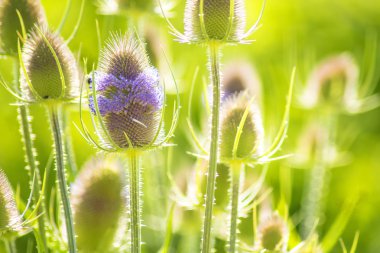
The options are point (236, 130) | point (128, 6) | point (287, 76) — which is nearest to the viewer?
point (236, 130)

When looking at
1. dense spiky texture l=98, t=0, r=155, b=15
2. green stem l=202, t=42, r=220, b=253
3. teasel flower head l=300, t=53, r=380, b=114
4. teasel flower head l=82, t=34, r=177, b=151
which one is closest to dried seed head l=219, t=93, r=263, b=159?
green stem l=202, t=42, r=220, b=253

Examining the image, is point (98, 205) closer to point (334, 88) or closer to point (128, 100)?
point (128, 100)

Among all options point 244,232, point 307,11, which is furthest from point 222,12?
point 307,11

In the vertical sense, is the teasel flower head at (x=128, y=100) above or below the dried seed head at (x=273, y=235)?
above

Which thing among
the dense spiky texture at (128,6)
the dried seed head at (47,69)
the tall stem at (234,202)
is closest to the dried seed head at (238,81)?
the dense spiky texture at (128,6)

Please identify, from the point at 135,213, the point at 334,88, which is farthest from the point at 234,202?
the point at 334,88

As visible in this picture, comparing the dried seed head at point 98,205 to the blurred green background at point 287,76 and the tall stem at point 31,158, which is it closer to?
the tall stem at point 31,158
